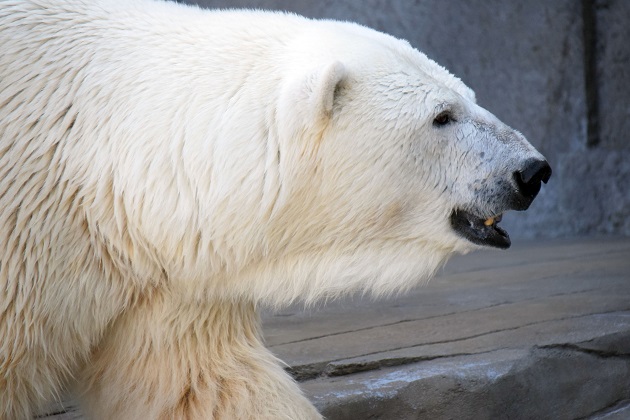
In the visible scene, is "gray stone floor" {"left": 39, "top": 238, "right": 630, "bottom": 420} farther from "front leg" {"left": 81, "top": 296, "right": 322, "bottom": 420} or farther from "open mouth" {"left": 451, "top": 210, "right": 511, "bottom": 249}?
"open mouth" {"left": 451, "top": 210, "right": 511, "bottom": 249}

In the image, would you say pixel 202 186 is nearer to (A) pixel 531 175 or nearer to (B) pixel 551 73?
(A) pixel 531 175

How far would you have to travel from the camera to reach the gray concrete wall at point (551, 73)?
5.43 meters

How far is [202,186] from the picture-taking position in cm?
181

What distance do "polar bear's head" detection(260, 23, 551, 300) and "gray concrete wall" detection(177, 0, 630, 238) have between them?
12.1ft

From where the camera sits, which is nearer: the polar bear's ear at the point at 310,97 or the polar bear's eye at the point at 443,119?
the polar bear's ear at the point at 310,97

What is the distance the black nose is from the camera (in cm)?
184

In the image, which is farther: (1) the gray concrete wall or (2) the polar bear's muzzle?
(1) the gray concrete wall

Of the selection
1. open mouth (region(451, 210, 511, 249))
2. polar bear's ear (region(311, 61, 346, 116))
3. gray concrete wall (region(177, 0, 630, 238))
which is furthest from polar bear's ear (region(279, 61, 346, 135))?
gray concrete wall (region(177, 0, 630, 238))

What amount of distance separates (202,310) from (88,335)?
0.82 ft

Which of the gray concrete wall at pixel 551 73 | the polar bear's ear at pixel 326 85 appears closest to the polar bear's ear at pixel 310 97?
the polar bear's ear at pixel 326 85

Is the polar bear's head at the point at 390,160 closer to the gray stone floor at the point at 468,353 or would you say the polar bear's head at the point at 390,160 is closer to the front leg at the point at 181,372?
the front leg at the point at 181,372

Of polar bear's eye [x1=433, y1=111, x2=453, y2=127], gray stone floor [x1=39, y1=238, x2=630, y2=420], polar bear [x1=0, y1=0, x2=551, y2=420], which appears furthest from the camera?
gray stone floor [x1=39, y1=238, x2=630, y2=420]

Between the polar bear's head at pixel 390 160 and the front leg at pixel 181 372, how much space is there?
0.93 feet

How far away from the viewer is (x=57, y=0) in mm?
1940
